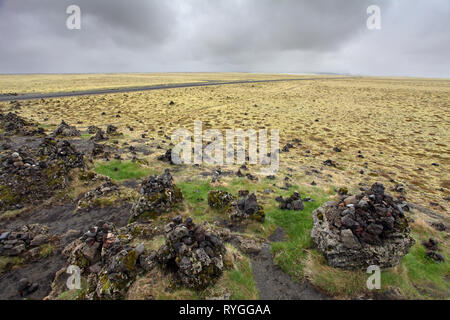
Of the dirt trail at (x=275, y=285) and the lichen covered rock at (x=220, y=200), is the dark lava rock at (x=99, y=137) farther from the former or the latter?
the dirt trail at (x=275, y=285)

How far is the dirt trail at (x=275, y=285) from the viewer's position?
652 centimetres

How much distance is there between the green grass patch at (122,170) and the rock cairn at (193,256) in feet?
27.6

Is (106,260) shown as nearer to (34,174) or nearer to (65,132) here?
(34,174)

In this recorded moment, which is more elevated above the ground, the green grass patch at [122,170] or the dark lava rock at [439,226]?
the green grass patch at [122,170]

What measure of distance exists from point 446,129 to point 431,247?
2795 cm

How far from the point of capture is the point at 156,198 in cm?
1016

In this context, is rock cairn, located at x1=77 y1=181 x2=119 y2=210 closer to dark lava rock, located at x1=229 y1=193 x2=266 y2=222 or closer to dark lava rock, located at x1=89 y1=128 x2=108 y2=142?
dark lava rock, located at x1=229 y1=193 x2=266 y2=222

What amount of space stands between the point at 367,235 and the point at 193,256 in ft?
19.6

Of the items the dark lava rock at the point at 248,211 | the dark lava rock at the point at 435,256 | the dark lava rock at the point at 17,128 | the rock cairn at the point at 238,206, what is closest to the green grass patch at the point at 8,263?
the rock cairn at the point at 238,206

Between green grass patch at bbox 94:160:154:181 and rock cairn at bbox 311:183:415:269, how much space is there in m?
11.8

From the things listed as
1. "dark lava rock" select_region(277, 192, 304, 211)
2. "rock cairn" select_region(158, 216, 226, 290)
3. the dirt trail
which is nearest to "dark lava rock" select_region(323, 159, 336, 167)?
"dark lava rock" select_region(277, 192, 304, 211)

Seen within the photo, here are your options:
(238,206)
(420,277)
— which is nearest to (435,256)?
(420,277)

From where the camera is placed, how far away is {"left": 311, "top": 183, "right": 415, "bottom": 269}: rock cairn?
23.0ft
